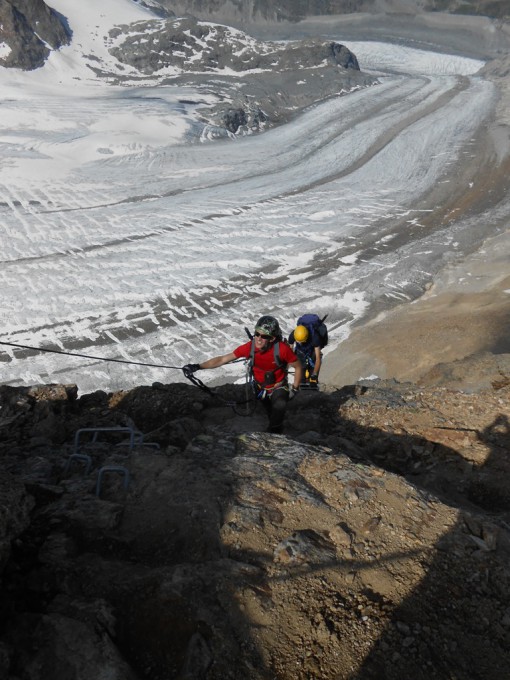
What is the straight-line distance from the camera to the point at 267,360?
19.0 ft

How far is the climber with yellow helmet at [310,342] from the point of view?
7.47 meters

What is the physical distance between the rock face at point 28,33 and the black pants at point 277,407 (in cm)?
3653

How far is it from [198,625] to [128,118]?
2830 centimetres

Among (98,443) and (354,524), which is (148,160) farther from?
(354,524)

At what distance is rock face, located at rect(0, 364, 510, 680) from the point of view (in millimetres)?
2973

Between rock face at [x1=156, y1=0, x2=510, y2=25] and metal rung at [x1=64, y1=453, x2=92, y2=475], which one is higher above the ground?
rock face at [x1=156, y1=0, x2=510, y2=25]

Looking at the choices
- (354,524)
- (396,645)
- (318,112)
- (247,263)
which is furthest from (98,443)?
(318,112)

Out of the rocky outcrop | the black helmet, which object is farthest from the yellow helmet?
the rocky outcrop

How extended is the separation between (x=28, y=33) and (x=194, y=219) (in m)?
26.0

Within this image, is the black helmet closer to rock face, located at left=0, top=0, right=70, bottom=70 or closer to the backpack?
the backpack

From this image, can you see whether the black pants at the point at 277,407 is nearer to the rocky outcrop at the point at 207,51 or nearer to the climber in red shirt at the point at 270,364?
the climber in red shirt at the point at 270,364

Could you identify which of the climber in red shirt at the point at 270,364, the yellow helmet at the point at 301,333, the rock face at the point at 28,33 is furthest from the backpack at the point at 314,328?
the rock face at the point at 28,33

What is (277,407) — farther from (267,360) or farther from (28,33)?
(28,33)

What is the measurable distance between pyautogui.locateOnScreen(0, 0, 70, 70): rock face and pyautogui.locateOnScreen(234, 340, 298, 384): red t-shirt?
36.3 metres
